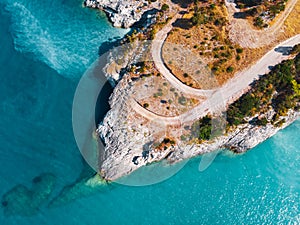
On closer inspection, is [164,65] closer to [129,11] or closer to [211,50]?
[211,50]

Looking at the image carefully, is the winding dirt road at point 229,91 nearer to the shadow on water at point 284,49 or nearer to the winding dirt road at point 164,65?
the shadow on water at point 284,49

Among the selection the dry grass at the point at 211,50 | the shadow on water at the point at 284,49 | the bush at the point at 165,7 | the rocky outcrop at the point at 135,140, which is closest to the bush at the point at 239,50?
the dry grass at the point at 211,50

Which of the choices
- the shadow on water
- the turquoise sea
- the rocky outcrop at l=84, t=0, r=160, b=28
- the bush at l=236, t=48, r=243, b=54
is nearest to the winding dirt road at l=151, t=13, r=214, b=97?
the rocky outcrop at l=84, t=0, r=160, b=28

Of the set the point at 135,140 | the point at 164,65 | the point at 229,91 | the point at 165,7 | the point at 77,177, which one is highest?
the point at 165,7

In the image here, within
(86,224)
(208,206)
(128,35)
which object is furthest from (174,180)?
A: (128,35)

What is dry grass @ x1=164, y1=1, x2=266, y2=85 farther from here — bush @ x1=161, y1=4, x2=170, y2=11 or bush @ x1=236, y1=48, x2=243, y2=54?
bush @ x1=161, y1=4, x2=170, y2=11

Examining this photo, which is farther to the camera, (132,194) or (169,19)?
(169,19)

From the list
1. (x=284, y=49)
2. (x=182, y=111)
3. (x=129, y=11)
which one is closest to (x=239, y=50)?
(x=284, y=49)

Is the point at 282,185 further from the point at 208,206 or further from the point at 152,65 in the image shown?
the point at 152,65
